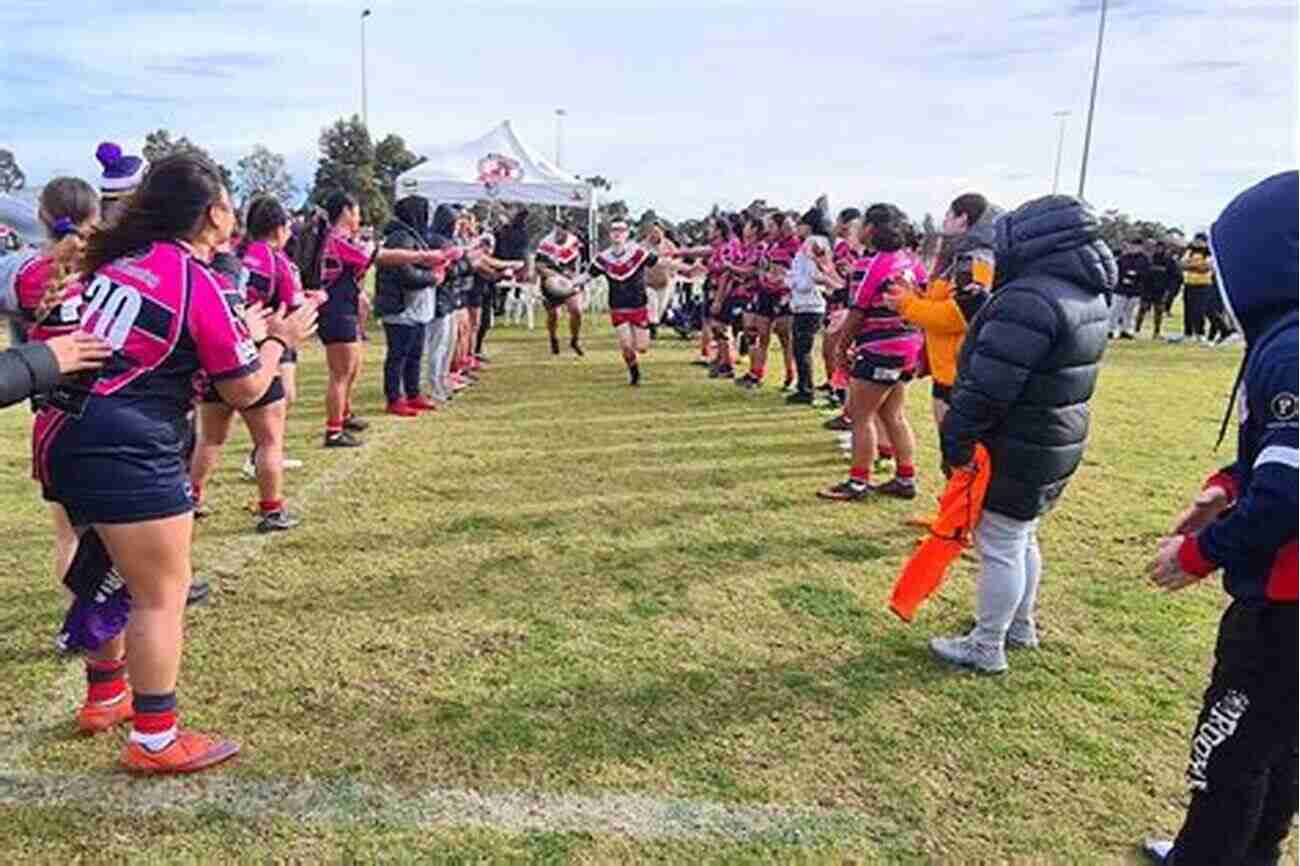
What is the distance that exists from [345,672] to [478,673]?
0.50m

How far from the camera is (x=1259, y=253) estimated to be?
2143 millimetres

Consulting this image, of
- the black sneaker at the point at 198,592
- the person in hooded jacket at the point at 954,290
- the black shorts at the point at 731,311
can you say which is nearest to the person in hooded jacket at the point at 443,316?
the black shorts at the point at 731,311

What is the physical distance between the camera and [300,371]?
11.7 meters

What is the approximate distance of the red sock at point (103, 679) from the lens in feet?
11.3

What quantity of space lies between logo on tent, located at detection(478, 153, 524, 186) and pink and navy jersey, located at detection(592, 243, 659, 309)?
26.2 feet

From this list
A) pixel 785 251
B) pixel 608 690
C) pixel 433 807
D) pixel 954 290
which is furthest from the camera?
pixel 785 251

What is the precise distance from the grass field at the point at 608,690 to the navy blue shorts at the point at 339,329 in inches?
48.5

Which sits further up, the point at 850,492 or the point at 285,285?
the point at 285,285

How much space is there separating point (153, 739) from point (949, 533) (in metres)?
2.84

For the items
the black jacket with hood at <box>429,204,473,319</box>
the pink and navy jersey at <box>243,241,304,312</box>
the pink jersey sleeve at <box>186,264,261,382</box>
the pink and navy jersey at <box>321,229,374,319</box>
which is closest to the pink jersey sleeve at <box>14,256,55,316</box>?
the pink jersey sleeve at <box>186,264,261,382</box>

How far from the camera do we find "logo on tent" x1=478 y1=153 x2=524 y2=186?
Answer: 18.3 metres

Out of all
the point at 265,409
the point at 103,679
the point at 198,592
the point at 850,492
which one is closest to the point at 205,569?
the point at 198,592

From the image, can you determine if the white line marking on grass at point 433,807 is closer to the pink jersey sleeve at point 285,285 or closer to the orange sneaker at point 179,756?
the orange sneaker at point 179,756

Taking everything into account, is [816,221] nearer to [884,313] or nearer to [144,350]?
[884,313]
